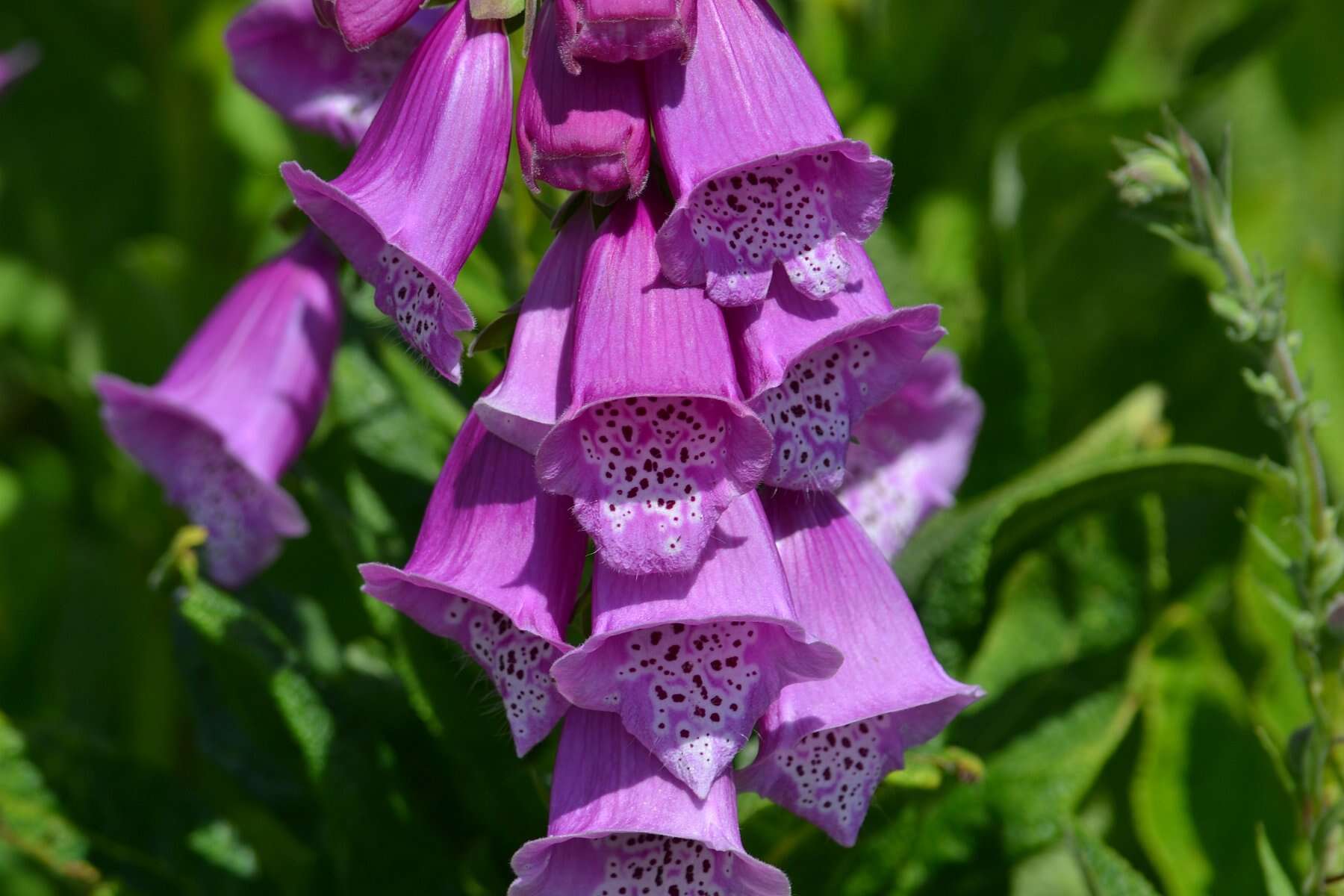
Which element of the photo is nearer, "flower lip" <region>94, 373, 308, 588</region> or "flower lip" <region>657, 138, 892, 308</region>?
"flower lip" <region>657, 138, 892, 308</region>

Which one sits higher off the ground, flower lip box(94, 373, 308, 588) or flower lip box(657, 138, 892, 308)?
flower lip box(657, 138, 892, 308)

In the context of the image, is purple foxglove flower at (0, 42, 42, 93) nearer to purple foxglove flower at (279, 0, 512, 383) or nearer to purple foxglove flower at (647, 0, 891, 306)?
purple foxglove flower at (279, 0, 512, 383)

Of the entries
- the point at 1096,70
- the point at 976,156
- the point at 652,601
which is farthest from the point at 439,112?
the point at 1096,70

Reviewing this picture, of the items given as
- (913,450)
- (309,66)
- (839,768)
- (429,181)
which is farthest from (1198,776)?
(309,66)

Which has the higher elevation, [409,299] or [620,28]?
[620,28]

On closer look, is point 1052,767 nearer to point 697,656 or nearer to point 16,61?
point 697,656

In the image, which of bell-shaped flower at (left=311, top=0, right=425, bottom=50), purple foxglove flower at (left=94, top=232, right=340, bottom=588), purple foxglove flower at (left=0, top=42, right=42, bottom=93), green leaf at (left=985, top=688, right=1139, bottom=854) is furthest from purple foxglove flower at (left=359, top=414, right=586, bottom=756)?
purple foxglove flower at (left=0, top=42, right=42, bottom=93)

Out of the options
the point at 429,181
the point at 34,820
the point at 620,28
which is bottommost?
the point at 34,820

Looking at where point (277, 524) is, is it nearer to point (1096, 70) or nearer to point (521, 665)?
point (521, 665)
